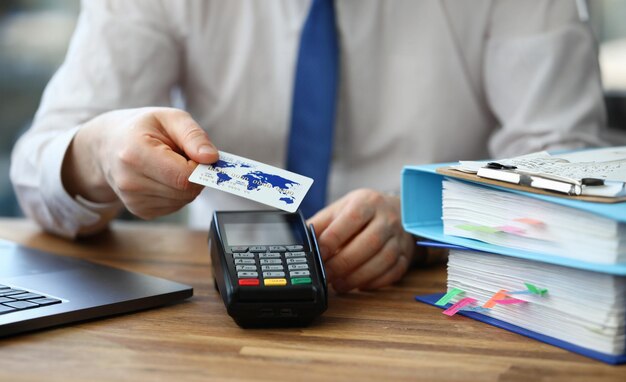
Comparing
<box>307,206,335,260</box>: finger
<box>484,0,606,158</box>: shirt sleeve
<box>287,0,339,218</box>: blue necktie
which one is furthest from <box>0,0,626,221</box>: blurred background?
<box>307,206,335,260</box>: finger

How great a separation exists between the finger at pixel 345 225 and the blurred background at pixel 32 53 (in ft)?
8.21

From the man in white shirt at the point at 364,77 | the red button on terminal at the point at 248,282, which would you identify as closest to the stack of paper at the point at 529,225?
the red button on terminal at the point at 248,282

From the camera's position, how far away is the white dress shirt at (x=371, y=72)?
1308mm

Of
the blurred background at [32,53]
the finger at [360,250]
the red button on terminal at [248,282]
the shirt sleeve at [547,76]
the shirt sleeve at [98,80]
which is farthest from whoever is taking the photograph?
the blurred background at [32,53]

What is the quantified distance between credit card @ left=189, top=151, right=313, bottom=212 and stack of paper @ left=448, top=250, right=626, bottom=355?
186 mm

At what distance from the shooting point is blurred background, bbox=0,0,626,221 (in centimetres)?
320

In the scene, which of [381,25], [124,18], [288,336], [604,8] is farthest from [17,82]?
[288,336]

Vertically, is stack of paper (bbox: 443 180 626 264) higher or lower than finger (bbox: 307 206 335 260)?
higher

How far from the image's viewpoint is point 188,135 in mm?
784

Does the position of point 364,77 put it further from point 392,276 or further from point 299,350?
point 299,350

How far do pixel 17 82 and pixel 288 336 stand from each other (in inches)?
117

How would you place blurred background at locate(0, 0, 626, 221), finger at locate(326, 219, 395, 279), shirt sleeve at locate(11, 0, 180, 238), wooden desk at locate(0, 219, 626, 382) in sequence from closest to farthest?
wooden desk at locate(0, 219, 626, 382), finger at locate(326, 219, 395, 279), shirt sleeve at locate(11, 0, 180, 238), blurred background at locate(0, 0, 626, 221)

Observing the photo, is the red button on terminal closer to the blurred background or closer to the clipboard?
the clipboard

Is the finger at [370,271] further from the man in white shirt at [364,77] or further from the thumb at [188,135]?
the man in white shirt at [364,77]
